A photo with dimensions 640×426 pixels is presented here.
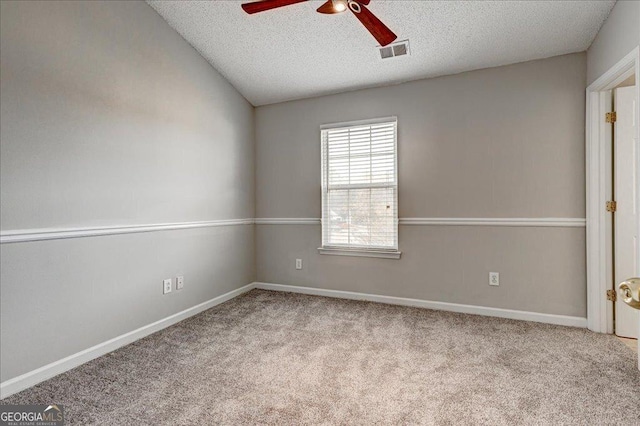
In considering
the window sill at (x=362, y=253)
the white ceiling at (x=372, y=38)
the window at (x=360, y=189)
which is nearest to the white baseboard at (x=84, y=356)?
the window sill at (x=362, y=253)

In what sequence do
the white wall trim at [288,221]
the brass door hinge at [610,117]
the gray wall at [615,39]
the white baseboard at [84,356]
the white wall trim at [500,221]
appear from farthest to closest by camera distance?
the white wall trim at [288,221] < the white wall trim at [500,221] < the brass door hinge at [610,117] < the gray wall at [615,39] < the white baseboard at [84,356]

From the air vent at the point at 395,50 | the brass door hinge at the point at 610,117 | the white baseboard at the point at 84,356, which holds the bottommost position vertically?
the white baseboard at the point at 84,356

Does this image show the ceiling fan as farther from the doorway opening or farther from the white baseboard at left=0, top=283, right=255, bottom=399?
the white baseboard at left=0, top=283, right=255, bottom=399

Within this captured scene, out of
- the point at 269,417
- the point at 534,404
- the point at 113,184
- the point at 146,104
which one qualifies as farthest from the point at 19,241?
the point at 534,404

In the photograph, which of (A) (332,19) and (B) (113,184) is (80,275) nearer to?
(B) (113,184)

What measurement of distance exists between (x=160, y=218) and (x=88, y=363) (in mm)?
1189

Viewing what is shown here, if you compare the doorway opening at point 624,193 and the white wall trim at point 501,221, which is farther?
the white wall trim at point 501,221

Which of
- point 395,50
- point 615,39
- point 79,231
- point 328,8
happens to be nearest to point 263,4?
point 328,8

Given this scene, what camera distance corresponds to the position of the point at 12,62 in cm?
195

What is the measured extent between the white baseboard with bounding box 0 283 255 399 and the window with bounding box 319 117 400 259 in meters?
1.63

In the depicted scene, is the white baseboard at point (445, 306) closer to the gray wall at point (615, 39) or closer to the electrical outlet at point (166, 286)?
the electrical outlet at point (166, 286)

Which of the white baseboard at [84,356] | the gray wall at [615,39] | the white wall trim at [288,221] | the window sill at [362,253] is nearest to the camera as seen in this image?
the white baseboard at [84,356]

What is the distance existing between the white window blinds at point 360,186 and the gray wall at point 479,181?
0.11m

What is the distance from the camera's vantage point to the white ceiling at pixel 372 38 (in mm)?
2541
